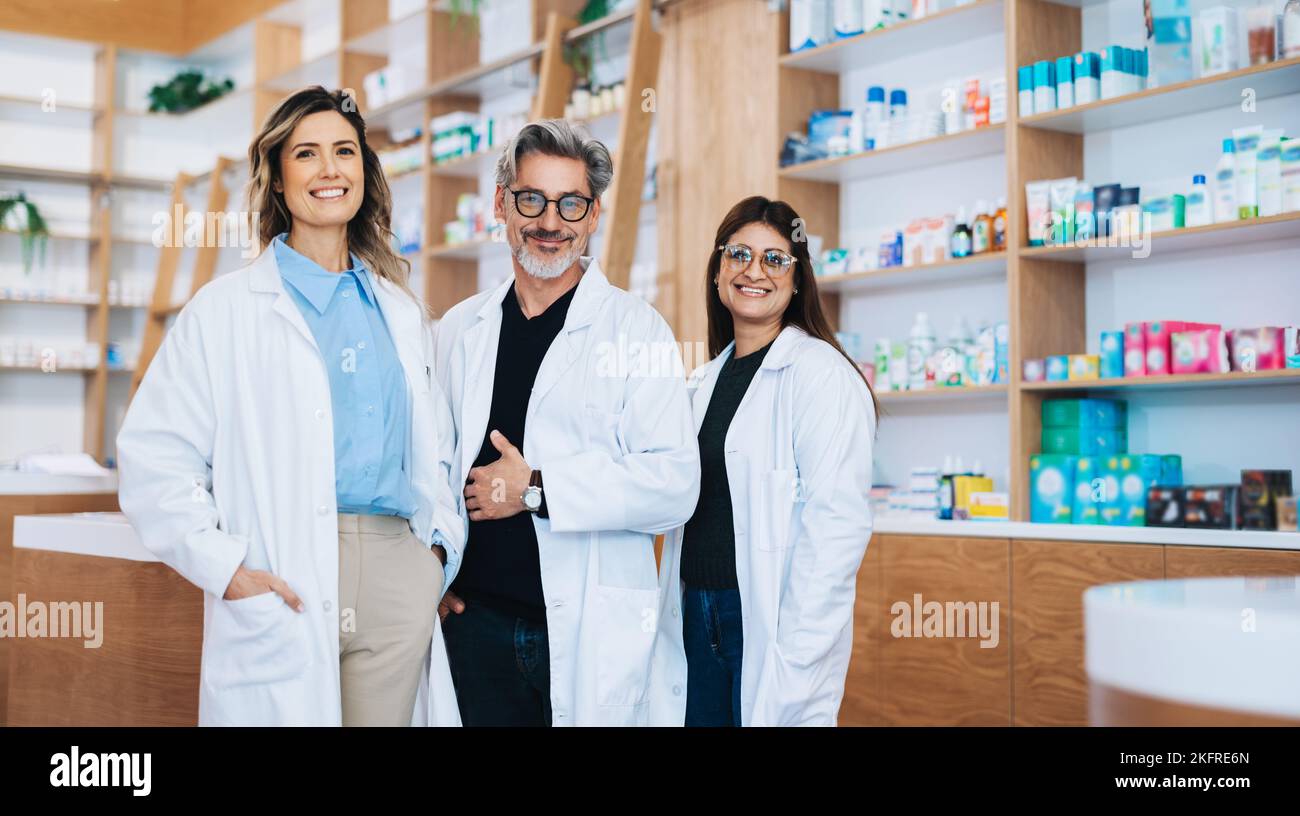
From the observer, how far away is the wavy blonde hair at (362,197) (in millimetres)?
2061

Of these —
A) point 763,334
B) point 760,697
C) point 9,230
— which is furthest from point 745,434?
point 9,230

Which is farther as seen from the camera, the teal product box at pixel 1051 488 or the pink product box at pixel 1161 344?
the teal product box at pixel 1051 488

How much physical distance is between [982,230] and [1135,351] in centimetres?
71

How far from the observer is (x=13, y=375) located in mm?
7883

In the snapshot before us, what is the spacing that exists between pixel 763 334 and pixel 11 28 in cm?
722

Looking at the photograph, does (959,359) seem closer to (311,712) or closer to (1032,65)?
(1032,65)

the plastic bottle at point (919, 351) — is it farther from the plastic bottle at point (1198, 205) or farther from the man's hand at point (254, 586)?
the man's hand at point (254, 586)

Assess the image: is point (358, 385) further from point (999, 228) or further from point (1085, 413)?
point (999, 228)

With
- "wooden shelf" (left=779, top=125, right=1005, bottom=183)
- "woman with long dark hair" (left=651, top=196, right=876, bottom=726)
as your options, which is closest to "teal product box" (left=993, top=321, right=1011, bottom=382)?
"wooden shelf" (left=779, top=125, right=1005, bottom=183)

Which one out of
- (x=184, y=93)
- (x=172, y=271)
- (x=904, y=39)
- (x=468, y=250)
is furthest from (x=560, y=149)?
(x=184, y=93)

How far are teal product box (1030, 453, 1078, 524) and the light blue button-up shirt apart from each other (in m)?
2.38

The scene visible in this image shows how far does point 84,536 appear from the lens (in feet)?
9.55

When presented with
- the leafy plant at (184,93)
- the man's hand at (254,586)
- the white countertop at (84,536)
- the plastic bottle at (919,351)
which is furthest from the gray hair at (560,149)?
the leafy plant at (184,93)

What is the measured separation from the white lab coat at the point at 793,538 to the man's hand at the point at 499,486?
40 cm
